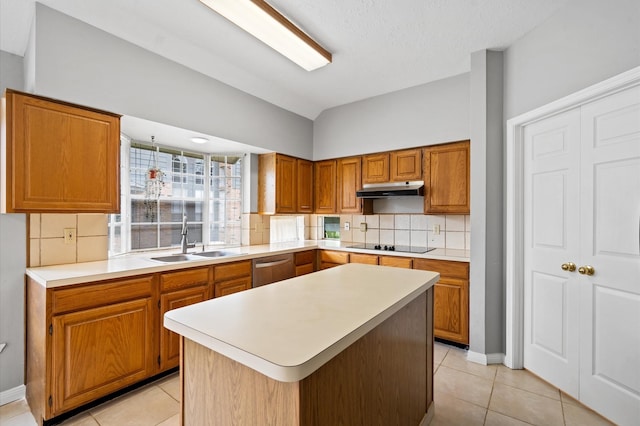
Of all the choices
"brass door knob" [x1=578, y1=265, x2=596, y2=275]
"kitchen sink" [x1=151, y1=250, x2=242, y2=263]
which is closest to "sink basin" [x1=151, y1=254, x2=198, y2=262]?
"kitchen sink" [x1=151, y1=250, x2=242, y2=263]

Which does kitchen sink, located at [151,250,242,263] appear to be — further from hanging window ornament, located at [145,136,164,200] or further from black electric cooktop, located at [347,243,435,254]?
black electric cooktop, located at [347,243,435,254]

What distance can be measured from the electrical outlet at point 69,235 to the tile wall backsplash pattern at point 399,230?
5.99ft

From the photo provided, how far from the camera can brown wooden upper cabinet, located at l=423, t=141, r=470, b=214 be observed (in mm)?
→ 3012

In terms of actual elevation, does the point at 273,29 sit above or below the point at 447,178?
above

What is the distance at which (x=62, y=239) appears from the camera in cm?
226

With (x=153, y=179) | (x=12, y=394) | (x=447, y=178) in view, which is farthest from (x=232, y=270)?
(x=447, y=178)

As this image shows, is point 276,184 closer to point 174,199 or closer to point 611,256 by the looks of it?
point 174,199

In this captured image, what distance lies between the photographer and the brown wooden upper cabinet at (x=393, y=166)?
3.35 metres

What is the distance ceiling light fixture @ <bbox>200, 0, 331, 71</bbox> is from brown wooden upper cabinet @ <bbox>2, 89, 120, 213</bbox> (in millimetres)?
1184

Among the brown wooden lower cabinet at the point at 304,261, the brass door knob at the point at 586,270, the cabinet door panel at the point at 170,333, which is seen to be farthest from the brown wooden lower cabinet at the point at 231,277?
the brass door knob at the point at 586,270

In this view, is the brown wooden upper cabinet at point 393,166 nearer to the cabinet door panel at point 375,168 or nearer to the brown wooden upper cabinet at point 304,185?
the cabinet door panel at point 375,168

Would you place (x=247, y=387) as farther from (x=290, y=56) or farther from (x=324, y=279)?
(x=290, y=56)

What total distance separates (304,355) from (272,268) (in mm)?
2487

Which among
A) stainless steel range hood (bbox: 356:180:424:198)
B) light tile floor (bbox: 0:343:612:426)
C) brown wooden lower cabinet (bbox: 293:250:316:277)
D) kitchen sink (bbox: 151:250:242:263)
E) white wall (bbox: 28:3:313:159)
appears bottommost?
light tile floor (bbox: 0:343:612:426)
